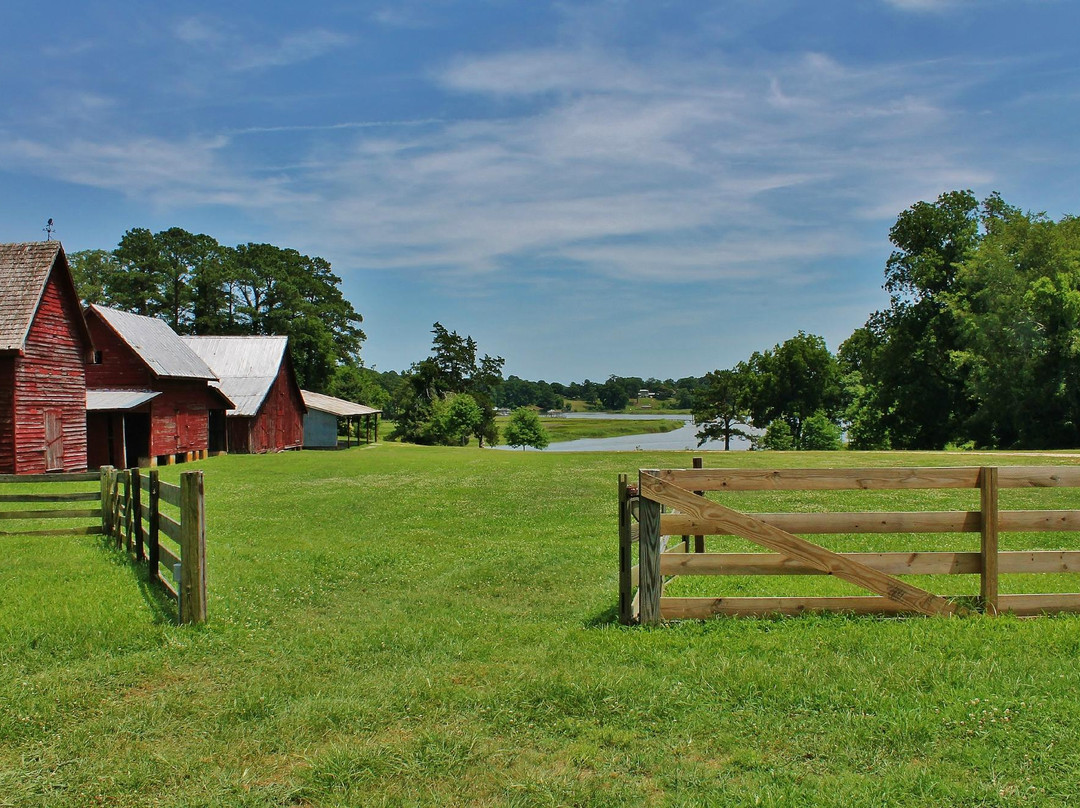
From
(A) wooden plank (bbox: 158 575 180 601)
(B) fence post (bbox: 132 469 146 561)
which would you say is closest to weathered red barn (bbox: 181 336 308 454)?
(B) fence post (bbox: 132 469 146 561)

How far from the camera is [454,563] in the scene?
11070 mm

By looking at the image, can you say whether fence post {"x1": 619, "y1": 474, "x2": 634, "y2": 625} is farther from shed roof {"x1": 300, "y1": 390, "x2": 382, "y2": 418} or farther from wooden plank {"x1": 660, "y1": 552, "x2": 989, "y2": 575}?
shed roof {"x1": 300, "y1": 390, "x2": 382, "y2": 418}

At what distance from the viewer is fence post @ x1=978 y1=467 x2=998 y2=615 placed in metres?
6.79

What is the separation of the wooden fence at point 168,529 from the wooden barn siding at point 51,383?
18614 mm

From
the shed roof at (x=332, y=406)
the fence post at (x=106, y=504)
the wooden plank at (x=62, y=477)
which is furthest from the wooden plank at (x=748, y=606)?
the shed roof at (x=332, y=406)

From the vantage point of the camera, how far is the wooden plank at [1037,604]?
6.87 metres

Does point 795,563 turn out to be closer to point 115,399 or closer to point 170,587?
point 170,587

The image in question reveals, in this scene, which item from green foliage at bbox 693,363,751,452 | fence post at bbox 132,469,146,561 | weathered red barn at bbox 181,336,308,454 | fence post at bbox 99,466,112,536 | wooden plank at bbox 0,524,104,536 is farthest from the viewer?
green foliage at bbox 693,363,751,452

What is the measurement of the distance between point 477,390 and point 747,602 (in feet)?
293

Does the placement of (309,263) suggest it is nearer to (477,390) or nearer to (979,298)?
(477,390)

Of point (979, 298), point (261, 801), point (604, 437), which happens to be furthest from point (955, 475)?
point (604, 437)

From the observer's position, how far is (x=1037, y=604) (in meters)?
6.89

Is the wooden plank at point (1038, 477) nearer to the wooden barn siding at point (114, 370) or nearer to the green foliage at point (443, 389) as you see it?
the wooden barn siding at point (114, 370)

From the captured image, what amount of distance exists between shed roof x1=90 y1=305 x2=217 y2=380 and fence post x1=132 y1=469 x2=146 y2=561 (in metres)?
30.7
